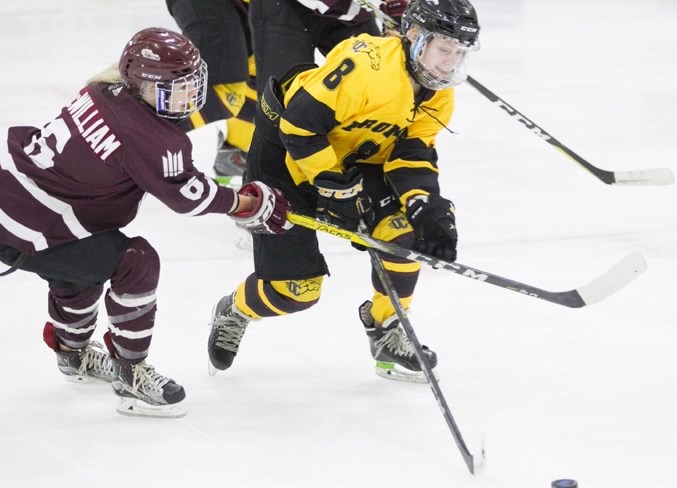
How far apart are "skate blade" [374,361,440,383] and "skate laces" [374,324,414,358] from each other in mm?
40

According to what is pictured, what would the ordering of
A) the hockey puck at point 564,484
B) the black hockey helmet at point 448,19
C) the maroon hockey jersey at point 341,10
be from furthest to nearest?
the maroon hockey jersey at point 341,10
the black hockey helmet at point 448,19
the hockey puck at point 564,484

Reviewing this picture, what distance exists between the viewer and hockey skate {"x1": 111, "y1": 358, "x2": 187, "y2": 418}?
110 inches

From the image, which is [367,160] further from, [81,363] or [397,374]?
[81,363]

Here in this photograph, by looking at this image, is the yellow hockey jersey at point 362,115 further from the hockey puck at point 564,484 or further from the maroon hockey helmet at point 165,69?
the hockey puck at point 564,484

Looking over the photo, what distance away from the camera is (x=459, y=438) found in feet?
8.06

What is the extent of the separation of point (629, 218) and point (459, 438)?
192cm

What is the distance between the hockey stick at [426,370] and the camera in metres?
2.44

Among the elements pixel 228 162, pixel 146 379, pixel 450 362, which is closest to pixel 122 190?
pixel 146 379

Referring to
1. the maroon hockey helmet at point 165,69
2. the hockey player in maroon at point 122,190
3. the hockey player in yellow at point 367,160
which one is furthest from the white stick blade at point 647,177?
the maroon hockey helmet at point 165,69

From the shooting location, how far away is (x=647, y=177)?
3461 mm

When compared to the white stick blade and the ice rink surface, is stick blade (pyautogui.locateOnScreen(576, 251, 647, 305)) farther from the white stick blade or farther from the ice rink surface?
the white stick blade

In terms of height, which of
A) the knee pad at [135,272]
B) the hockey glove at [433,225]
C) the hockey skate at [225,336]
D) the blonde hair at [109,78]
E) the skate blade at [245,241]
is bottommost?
the skate blade at [245,241]

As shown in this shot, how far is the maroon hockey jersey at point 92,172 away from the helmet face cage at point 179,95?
0.03 metres

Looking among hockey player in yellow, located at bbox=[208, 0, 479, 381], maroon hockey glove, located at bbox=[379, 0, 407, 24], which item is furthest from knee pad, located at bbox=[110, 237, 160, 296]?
maroon hockey glove, located at bbox=[379, 0, 407, 24]
